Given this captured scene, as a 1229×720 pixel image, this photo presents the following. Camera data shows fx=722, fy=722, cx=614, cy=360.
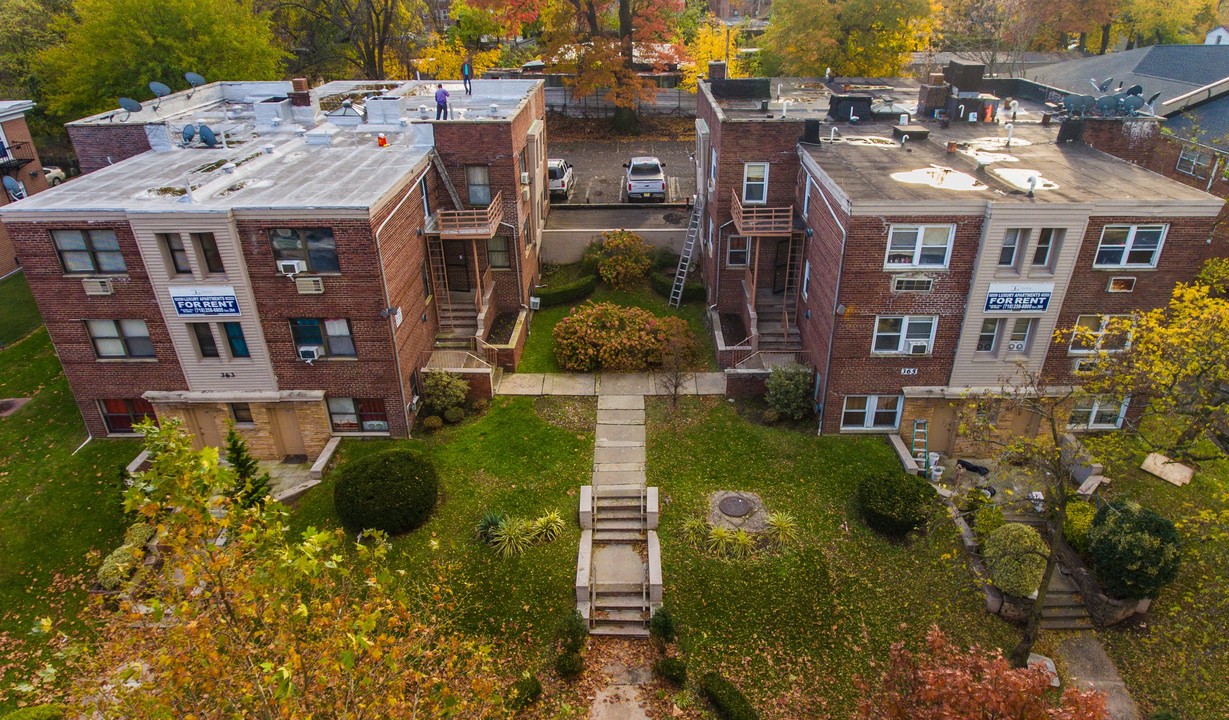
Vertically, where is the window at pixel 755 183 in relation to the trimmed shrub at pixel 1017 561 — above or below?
above

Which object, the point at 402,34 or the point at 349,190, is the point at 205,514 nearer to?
the point at 349,190

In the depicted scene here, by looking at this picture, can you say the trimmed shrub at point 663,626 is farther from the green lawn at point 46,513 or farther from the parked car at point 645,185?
the parked car at point 645,185

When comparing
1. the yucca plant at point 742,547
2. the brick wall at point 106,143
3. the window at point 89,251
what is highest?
the brick wall at point 106,143

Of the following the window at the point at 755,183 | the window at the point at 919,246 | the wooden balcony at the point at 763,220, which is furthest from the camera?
the window at the point at 755,183

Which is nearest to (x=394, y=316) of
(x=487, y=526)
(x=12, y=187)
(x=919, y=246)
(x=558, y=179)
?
(x=487, y=526)

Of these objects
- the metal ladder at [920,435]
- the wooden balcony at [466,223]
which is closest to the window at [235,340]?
the wooden balcony at [466,223]

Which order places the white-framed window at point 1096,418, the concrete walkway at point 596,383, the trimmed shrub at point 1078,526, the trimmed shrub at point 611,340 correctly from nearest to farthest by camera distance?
the trimmed shrub at point 1078,526, the white-framed window at point 1096,418, the concrete walkway at point 596,383, the trimmed shrub at point 611,340

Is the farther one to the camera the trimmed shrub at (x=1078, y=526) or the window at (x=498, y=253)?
the window at (x=498, y=253)
